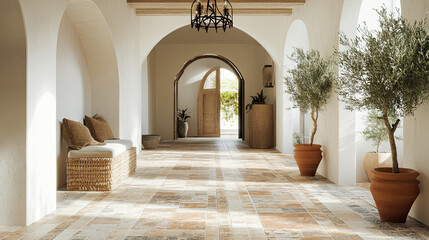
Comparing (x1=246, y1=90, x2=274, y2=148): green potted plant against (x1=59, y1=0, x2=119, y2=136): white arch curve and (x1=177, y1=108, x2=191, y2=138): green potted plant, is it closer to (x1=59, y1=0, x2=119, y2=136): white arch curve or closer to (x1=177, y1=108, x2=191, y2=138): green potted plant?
(x1=59, y1=0, x2=119, y2=136): white arch curve

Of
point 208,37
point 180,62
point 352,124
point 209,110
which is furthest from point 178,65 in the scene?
point 352,124

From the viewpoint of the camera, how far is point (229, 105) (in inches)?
757

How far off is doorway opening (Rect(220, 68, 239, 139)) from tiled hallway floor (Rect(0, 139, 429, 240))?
1268cm

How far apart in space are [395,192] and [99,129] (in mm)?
4374

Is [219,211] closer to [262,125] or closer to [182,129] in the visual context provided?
[262,125]

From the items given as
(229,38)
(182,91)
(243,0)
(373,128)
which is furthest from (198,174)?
(182,91)

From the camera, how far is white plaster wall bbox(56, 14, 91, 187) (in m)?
5.46

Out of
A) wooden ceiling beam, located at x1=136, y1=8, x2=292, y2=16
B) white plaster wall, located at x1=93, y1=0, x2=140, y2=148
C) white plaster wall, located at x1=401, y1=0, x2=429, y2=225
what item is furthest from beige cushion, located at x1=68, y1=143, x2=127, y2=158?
wooden ceiling beam, located at x1=136, y1=8, x2=292, y2=16

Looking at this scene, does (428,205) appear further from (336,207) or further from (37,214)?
(37,214)

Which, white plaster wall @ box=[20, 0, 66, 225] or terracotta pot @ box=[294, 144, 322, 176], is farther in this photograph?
terracotta pot @ box=[294, 144, 322, 176]

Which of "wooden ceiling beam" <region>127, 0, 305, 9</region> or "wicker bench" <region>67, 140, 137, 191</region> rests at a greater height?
"wooden ceiling beam" <region>127, 0, 305, 9</region>

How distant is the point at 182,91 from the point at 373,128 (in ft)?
40.0

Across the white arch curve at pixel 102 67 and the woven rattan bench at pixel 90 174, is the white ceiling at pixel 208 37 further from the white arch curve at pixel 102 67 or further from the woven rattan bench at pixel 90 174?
the woven rattan bench at pixel 90 174

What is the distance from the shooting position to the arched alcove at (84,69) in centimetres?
552
